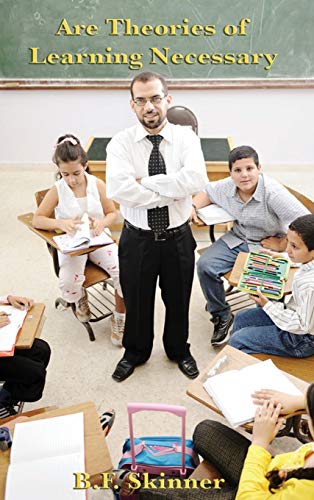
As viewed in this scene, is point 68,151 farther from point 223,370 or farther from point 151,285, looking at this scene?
point 223,370

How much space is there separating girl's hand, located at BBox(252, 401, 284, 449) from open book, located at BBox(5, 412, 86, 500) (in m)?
0.59

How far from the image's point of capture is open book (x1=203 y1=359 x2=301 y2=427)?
6.13 feet

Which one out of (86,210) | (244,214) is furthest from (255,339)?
(86,210)

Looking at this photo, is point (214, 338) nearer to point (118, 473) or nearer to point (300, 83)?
point (118, 473)

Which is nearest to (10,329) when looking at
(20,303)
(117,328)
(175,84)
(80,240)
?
(20,303)

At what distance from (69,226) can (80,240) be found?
148 mm

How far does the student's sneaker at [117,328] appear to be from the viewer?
3197mm

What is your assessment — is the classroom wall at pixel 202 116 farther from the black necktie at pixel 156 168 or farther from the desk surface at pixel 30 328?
the desk surface at pixel 30 328

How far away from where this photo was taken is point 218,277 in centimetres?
307

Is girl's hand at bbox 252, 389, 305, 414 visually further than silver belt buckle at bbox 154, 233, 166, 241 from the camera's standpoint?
No

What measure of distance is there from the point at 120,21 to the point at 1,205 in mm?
2054

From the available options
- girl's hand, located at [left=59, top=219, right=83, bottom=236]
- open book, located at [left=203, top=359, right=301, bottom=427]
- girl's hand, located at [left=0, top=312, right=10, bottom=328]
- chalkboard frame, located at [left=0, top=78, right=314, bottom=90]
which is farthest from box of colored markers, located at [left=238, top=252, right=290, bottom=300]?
chalkboard frame, located at [left=0, top=78, right=314, bottom=90]

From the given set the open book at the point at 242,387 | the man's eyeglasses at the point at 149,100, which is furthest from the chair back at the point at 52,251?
the open book at the point at 242,387

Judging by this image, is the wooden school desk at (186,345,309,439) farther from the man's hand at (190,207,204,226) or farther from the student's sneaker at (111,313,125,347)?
the student's sneaker at (111,313,125,347)
